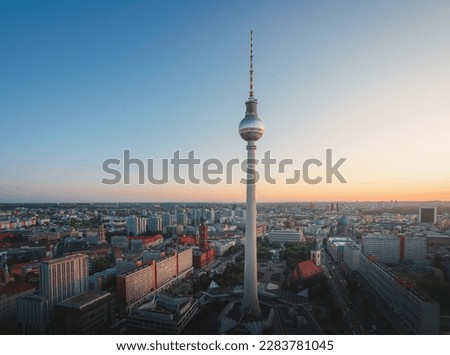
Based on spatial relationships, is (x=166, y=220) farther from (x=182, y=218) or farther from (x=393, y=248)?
(x=393, y=248)

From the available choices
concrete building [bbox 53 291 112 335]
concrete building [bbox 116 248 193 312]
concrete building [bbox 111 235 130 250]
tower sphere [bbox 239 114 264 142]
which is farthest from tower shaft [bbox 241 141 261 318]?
concrete building [bbox 111 235 130 250]

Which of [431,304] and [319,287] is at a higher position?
[431,304]

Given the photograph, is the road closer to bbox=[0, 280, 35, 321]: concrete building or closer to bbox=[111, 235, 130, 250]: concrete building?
bbox=[0, 280, 35, 321]: concrete building

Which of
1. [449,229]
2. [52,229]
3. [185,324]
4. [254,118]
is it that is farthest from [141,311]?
[449,229]

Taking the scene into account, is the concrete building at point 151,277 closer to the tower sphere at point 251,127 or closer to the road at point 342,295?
the tower sphere at point 251,127

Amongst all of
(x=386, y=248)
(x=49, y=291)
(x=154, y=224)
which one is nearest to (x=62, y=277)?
(x=49, y=291)

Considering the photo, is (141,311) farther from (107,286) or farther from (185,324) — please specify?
(107,286)

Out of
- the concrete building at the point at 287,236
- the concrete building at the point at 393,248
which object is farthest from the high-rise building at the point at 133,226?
the concrete building at the point at 393,248
